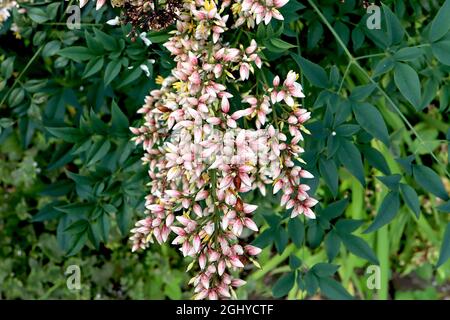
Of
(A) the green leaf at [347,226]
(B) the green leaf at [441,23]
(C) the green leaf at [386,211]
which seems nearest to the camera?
(B) the green leaf at [441,23]

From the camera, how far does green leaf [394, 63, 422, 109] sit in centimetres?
132

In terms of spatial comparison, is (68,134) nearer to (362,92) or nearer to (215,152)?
(215,152)

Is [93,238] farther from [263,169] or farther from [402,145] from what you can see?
[402,145]

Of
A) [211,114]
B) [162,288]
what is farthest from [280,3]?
[162,288]

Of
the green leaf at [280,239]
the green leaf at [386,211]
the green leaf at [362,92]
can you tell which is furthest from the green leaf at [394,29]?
the green leaf at [280,239]

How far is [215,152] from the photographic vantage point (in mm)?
1172

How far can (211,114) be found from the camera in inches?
47.6

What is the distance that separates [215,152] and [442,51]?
0.61 meters

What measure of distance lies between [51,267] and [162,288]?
20.2 inches

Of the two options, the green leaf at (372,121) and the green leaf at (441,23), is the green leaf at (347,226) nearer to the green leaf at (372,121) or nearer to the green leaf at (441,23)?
the green leaf at (372,121)

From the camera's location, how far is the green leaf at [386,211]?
4.64 feet

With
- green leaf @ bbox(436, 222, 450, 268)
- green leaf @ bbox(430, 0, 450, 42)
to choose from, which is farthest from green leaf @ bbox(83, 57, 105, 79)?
green leaf @ bbox(436, 222, 450, 268)

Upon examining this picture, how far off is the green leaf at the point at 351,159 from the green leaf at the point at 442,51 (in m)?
0.30

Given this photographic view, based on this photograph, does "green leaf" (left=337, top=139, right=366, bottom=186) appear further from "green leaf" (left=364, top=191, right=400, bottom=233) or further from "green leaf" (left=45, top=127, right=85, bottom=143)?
"green leaf" (left=45, top=127, right=85, bottom=143)
